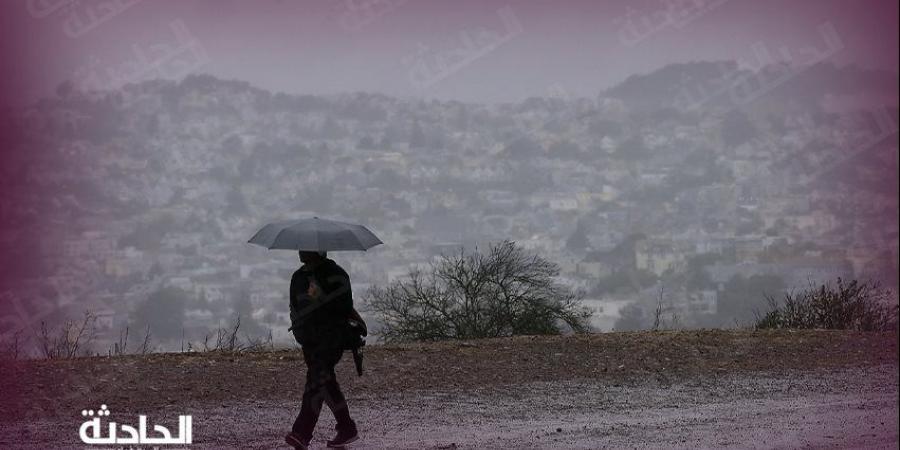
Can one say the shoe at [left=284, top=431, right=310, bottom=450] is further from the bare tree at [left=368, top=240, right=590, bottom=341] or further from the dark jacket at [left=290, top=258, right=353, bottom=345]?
the bare tree at [left=368, top=240, right=590, bottom=341]

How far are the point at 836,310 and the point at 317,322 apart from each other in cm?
1248

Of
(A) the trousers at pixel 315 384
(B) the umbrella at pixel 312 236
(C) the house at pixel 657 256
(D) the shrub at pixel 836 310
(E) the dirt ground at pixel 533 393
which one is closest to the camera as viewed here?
(B) the umbrella at pixel 312 236

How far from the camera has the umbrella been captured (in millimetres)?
8531

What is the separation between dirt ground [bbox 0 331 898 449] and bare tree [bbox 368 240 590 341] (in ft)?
4.49

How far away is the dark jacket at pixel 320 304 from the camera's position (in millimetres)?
8805

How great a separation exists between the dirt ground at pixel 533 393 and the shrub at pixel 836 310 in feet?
6.48

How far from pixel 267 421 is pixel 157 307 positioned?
180ft

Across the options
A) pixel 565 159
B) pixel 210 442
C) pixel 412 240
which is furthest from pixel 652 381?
pixel 565 159

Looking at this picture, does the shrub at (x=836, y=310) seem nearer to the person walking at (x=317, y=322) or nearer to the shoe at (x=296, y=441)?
the person walking at (x=317, y=322)

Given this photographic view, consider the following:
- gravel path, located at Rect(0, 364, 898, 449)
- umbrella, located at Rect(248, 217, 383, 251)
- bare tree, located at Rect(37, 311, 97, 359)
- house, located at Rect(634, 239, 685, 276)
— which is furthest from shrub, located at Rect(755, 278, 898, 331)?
house, located at Rect(634, 239, 685, 276)

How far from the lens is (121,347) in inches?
594

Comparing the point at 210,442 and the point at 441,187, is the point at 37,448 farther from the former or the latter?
the point at 441,187

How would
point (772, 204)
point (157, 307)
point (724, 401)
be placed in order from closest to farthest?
point (724, 401)
point (157, 307)
point (772, 204)

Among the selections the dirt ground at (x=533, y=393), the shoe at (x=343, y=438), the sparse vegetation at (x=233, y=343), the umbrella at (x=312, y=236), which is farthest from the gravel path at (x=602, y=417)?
the sparse vegetation at (x=233, y=343)
